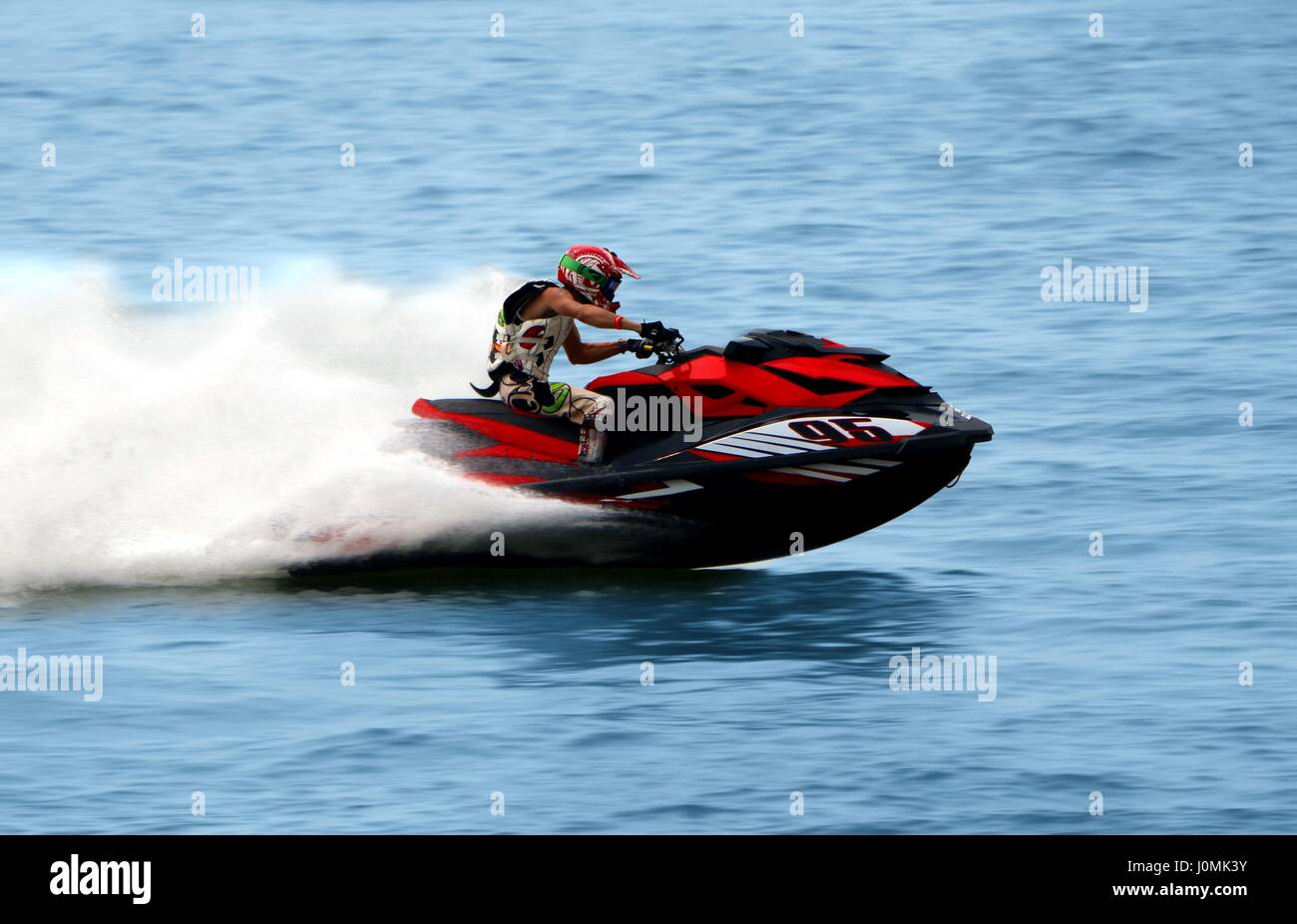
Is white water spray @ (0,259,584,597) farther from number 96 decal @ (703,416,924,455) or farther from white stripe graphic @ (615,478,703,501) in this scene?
number 96 decal @ (703,416,924,455)

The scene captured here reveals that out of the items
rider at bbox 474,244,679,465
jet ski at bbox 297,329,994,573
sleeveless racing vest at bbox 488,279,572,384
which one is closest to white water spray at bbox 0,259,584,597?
jet ski at bbox 297,329,994,573

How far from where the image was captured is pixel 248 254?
1948 centimetres

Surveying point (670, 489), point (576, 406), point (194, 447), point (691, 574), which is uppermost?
point (576, 406)

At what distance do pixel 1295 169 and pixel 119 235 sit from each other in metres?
13.4

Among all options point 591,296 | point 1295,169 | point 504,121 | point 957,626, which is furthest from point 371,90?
point 957,626

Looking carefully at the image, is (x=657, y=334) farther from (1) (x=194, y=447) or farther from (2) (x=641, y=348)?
A: (1) (x=194, y=447)

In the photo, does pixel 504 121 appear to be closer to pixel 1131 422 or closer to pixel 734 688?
pixel 1131 422

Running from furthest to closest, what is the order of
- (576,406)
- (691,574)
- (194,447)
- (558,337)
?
(194,447) → (691,574) → (558,337) → (576,406)

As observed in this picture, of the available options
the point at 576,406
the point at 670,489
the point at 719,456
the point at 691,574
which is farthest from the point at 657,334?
the point at 691,574

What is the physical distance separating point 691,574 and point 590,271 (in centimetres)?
187

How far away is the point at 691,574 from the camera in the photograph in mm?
10883

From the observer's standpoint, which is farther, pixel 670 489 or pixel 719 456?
pixel 670 489

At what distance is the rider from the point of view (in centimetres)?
1040

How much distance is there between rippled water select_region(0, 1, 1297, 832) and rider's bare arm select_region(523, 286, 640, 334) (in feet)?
3.78
